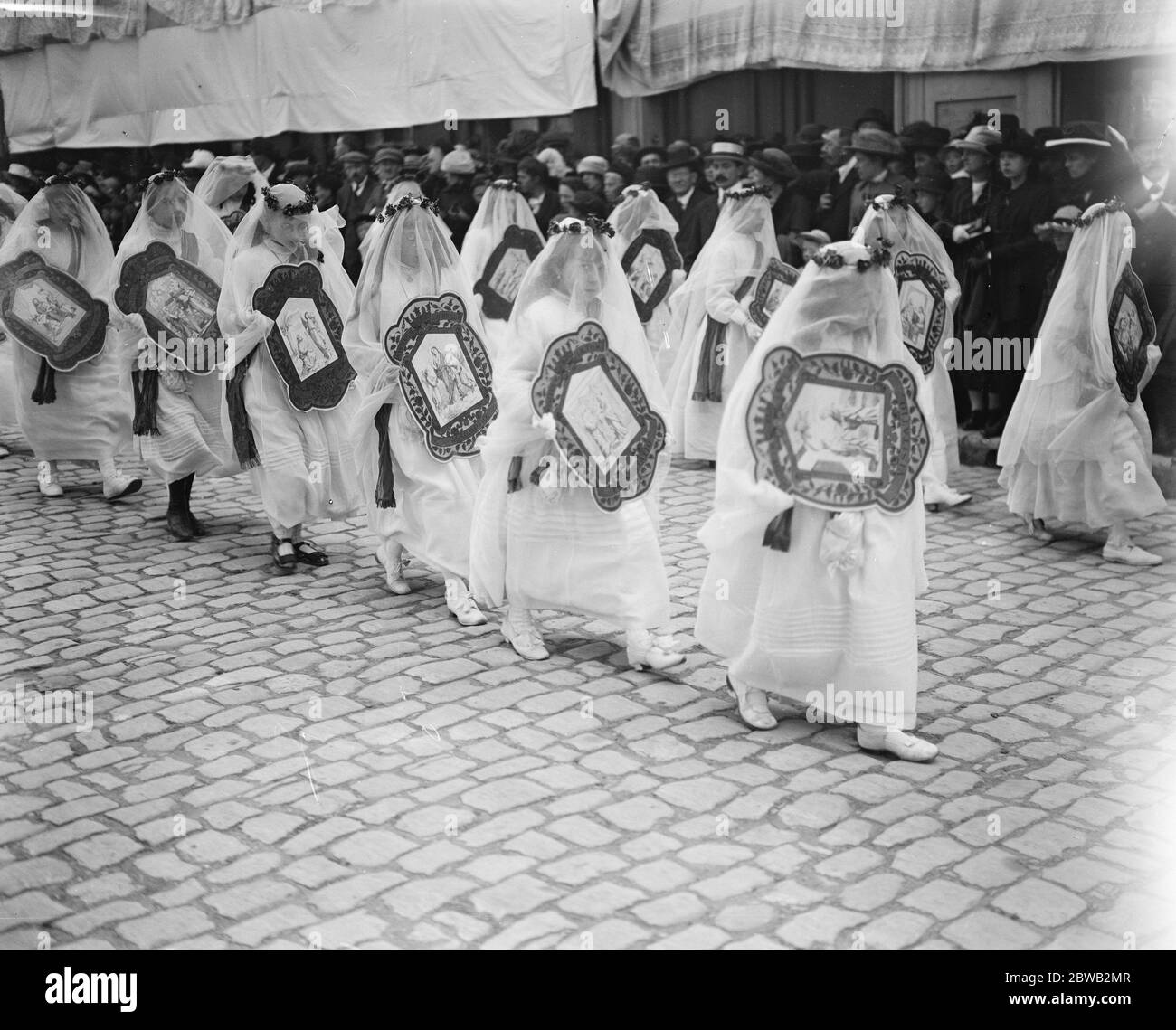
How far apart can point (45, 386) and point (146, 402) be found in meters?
1.38

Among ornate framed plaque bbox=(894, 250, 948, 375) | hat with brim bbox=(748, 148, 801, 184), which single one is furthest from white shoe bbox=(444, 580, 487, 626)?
hat with brim bbox=(748, 148, 801, 184)

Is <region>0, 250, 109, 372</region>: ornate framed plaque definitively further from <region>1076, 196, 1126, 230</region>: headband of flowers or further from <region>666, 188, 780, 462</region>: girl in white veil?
<region>1076, 196, 1126, 230</region>: headband of flowers

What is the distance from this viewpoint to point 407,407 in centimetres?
690

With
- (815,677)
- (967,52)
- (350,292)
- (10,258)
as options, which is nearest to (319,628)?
(350,292)

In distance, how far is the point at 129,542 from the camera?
8.45 m

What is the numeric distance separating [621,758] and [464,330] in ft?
8.74

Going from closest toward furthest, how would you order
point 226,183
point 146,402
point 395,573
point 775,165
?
point 395,573, point 146,402, point 226,183, point 775,165

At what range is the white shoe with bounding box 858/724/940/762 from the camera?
508 cm

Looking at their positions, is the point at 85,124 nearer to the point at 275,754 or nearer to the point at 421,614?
the point at 421,614

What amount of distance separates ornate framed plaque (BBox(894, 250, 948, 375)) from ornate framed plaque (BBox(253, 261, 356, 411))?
10.7 feet

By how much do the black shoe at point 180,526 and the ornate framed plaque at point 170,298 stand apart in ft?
2.89

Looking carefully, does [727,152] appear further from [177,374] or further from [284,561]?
[284,561]

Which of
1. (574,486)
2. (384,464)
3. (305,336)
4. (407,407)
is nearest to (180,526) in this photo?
(305,336)
